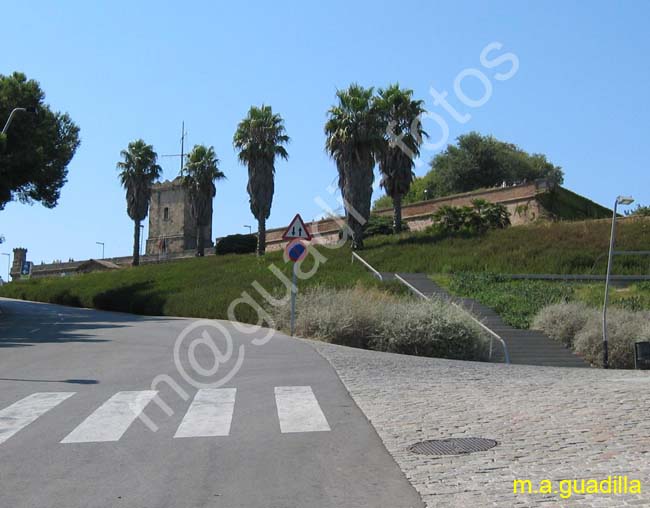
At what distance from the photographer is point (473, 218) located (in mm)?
56688

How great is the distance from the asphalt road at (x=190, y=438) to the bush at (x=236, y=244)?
183 feet

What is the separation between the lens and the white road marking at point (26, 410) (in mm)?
9711

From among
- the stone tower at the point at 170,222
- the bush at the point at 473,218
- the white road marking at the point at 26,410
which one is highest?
the stone tower at the point at 170,222

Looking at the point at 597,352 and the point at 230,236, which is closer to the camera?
the point at 597,352

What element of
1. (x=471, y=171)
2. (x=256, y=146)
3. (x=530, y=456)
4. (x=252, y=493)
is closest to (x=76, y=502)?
(x=252, y=493)

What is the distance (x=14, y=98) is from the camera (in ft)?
137

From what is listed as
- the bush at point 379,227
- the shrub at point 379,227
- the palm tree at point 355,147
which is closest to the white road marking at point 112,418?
the palm tree at point 355,147

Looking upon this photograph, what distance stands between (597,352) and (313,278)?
18.1 meters

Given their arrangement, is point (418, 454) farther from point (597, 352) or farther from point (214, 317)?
point (214, 317)

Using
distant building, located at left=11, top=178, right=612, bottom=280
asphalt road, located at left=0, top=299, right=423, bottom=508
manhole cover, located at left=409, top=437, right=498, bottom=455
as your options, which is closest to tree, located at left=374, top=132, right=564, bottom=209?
distant building, located at left=11, top=178, right=612, bottom=280

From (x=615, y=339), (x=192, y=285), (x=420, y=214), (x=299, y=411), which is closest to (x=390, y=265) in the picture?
(x=192, y=285)

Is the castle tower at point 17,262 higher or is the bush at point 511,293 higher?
the castle tower at point 17,262

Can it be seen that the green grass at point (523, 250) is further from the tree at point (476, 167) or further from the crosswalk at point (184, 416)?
the tree at point (476, 167)

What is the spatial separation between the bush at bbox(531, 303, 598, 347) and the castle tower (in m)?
92.3
